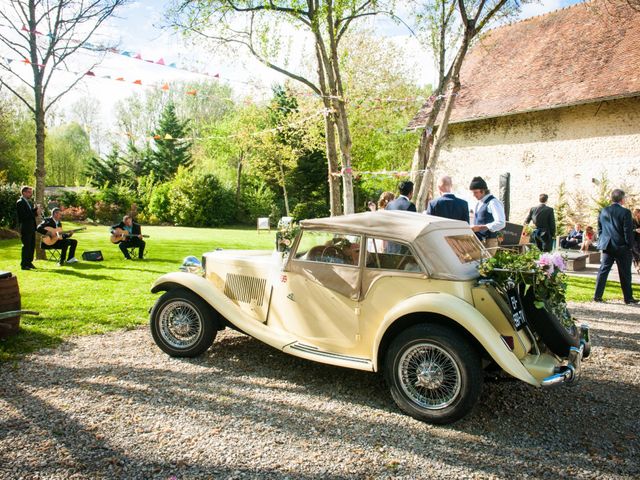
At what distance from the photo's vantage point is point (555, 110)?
1848cm

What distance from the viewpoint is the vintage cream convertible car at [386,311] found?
3.61 m

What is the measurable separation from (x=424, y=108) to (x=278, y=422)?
21.4m

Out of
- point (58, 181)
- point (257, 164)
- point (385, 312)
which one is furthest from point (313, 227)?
point (58, 181)

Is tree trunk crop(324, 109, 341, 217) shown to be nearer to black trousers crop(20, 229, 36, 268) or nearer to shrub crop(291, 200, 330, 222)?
black trousers crop(20, 229, 36, 268)

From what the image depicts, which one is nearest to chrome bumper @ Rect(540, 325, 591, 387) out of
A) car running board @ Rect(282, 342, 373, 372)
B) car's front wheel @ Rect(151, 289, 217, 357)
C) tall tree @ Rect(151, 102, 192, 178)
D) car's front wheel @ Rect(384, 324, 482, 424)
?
car's front wheel @ Rect(384, 324, 482, 424)

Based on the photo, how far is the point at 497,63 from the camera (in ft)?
70.1

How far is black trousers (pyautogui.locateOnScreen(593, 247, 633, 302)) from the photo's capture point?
8133 mm

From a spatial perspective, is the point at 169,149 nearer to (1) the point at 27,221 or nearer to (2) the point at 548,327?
(1) the point at 27,221

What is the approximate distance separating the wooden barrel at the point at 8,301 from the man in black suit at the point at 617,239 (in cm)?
892

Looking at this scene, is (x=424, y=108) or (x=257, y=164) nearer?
(x=424, y=108)

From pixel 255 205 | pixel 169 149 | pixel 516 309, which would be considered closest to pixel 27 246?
pixel 516 309

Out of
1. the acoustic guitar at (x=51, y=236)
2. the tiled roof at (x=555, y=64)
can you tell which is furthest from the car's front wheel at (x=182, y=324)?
the tiled roof at (x=555, y=64)

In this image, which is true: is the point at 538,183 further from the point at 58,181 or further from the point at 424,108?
the point at 58,181

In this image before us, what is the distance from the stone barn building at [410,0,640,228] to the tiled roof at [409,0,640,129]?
0.14ft
